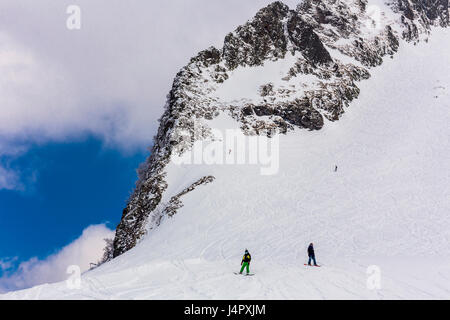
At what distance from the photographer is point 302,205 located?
30438 mm

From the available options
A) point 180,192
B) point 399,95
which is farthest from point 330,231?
point 399,95

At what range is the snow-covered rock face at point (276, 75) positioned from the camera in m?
44.2

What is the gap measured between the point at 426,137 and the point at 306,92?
78.8 ft

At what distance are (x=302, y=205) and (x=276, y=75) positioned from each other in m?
41.2

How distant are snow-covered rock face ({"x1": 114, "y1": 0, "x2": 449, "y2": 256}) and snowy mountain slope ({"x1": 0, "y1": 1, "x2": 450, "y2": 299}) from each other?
467 millimetres

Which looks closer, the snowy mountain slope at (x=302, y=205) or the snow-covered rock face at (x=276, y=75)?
the snowy mountain slope at (x=302, y=205)

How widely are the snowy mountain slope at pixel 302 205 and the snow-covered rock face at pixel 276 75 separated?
0.47m

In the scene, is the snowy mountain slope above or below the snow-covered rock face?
below

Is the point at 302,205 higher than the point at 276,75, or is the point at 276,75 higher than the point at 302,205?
the point at 276,75

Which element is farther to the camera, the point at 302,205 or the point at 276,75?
the point at 276,75

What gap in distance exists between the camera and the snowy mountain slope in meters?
13.1

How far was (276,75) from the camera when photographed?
63.5 m

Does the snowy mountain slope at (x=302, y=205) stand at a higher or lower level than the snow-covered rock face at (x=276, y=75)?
lower

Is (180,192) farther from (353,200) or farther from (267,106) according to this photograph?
(267,106)
